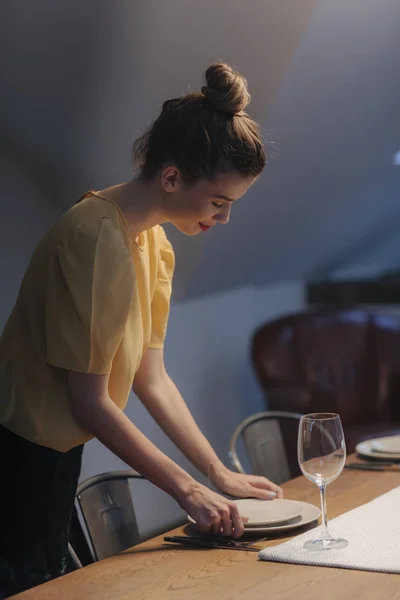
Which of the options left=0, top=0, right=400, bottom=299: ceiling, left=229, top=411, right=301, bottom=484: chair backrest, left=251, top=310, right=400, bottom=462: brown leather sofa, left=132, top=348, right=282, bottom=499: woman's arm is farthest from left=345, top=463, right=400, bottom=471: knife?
left=251, top=310, right=400, bottom=462: brown leather sofa

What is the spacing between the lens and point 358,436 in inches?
152

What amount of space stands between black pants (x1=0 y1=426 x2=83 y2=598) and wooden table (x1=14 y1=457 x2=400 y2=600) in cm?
22

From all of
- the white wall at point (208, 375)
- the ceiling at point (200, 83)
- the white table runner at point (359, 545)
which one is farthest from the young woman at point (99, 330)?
the white wall at point (208, 375)

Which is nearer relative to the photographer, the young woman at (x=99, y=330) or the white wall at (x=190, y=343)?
the young woman at (x=99, y=330)

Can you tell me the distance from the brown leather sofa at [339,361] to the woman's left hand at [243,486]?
2.21 meters

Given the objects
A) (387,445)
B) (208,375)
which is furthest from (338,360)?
(387,445)

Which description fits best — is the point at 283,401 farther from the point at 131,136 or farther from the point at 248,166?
the point at 248,166

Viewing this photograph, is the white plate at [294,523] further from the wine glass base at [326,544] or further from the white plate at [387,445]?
the white plate at [387,445]

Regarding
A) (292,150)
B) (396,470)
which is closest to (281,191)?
(292,150)

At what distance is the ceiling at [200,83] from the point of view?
2707 millimetres

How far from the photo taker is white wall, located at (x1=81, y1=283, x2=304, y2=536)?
3752mm

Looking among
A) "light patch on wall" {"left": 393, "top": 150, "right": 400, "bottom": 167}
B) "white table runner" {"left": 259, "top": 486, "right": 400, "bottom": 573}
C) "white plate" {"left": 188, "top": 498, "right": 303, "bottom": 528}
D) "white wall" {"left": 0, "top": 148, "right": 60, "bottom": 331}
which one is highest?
"light patch on wall" {"left": 393, "top": 150, "right": 400, "bottom": 167}

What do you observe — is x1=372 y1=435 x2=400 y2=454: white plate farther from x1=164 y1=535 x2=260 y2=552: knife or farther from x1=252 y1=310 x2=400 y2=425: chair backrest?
x1=252 y1=310 x2=400 y2=425: chair backrest

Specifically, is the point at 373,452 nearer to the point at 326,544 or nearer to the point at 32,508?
the point at 326,544
